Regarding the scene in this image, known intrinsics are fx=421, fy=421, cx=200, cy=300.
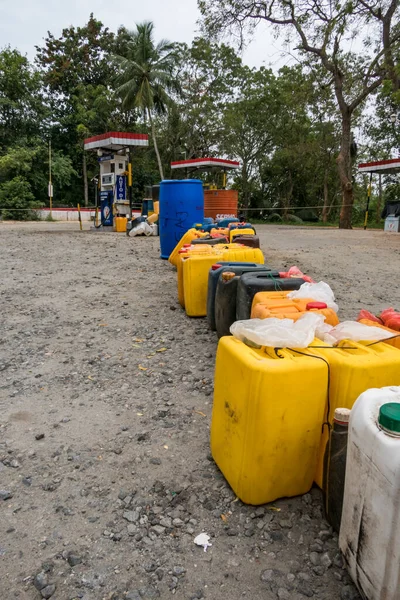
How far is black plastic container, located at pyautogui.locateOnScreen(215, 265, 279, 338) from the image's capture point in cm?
349

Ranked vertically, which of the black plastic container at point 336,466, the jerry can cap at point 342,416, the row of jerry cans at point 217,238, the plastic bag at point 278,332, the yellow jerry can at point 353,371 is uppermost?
the row of jerry cans at point 217,238

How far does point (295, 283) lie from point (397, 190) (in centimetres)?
2463

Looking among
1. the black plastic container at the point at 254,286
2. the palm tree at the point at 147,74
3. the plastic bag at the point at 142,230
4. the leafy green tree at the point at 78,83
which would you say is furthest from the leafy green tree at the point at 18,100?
the black plastic container at the point at 254,286

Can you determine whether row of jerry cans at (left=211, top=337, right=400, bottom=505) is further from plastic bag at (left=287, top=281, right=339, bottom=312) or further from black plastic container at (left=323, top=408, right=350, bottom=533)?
plastic bag at (left=287, top=281, right=339, bottom=312)

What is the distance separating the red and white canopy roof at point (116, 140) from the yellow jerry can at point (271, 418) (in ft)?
48.2

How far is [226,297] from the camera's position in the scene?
138 inches

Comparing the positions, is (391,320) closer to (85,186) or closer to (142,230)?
(142,230)

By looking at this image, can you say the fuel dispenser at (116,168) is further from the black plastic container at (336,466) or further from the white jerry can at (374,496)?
the white jerry can at (374,496)

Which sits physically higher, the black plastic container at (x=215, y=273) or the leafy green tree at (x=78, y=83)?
the leafy green tree at (x=78, y=83)

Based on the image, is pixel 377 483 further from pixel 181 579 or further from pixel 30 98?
pixel 30 98

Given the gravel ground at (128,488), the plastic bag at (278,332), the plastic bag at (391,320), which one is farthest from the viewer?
the plastic bag at (391,320)

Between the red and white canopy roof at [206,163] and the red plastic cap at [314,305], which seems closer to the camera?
the red plastic cap at [314,305]

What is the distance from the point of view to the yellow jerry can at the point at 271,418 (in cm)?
159

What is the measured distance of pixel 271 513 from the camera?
5.67ft
